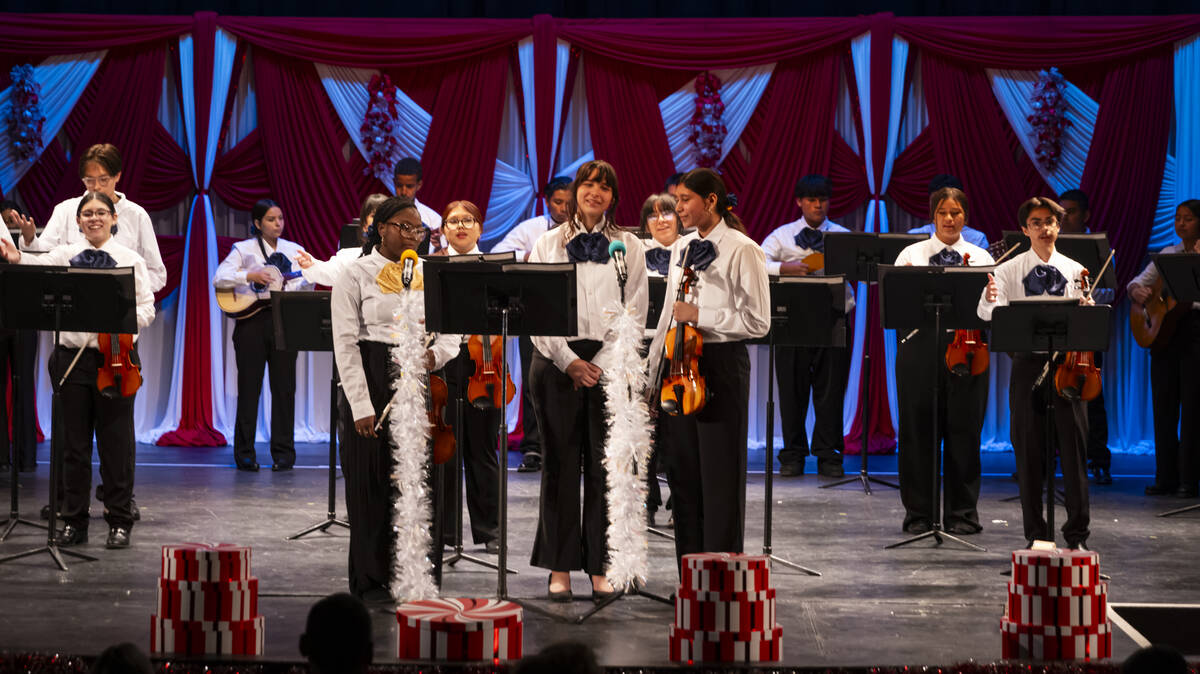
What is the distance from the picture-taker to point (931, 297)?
6.95 m

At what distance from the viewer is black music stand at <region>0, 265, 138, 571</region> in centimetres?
618

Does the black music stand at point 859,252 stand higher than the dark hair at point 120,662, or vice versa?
the black music stand at point 859,252

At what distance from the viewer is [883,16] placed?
10938 mm

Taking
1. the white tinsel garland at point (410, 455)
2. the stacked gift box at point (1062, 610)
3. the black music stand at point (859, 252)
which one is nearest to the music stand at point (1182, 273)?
the black music stand at point (859, 252)

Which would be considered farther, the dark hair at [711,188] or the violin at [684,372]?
the dark hair at [711,188]

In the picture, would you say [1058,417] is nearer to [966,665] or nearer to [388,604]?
[966,665]

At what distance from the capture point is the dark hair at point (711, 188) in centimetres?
547

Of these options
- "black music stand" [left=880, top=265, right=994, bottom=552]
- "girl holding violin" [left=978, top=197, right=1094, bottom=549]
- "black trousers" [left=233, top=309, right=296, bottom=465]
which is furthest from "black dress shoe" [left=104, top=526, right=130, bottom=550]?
"girl holding violin" [left=978, top=197, right=1094, bottom=549]

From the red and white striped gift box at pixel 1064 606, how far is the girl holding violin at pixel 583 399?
1675 millimetres

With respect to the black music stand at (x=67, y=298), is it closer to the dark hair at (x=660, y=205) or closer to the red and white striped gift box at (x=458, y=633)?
the red and white striped gift box at (x=458, y=633)

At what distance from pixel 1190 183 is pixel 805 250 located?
131 inches

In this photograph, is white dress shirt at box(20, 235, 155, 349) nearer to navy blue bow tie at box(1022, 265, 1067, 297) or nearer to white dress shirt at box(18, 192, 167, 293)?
white dress shirt at box(18, 192, 167, 293)

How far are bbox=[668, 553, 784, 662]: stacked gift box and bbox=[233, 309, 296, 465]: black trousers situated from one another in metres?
5.85

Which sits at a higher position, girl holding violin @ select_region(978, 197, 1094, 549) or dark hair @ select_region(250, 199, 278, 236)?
dark hair @ select_region(250, 199, 278, 236)
